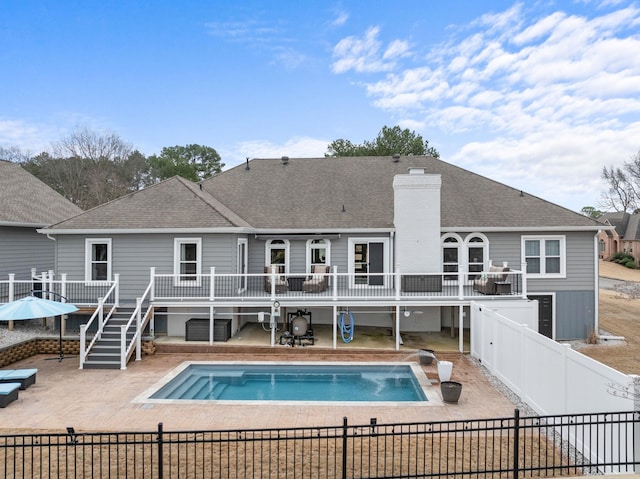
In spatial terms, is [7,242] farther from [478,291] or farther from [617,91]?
[617,91]

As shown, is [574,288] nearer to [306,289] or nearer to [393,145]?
[306,289]

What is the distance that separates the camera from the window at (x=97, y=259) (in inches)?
632

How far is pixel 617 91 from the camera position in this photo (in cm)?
2136

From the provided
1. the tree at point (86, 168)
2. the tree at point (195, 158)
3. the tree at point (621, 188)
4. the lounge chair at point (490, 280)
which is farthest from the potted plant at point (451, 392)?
the tree at point (621, 188)

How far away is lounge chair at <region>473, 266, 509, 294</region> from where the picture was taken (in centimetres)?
1473

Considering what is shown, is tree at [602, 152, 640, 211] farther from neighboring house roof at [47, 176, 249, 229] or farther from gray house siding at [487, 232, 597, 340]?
neighboring house roof at [47, 176, 249, 229]

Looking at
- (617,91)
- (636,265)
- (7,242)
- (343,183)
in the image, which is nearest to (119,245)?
(7,242)

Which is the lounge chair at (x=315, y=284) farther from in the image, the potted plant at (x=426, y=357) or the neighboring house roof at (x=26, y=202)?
the neighboring house roof at (x=26, y=202)

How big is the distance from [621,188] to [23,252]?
72.8m

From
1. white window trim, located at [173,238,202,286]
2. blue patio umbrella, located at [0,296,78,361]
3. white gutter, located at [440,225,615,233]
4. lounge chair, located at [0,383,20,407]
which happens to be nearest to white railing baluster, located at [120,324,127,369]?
blue patio umbrella, located at [0,296,78,361]

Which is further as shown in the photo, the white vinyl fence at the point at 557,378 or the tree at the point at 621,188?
the tree at the point at 621,188

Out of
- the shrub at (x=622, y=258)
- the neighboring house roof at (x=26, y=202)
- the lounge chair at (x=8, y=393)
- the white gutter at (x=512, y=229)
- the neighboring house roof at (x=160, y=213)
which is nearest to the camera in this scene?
the lounge chair at (x=8, y=393)

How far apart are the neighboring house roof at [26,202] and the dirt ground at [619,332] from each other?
23534 mm

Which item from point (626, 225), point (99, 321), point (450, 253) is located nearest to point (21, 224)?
point (99, 321)
